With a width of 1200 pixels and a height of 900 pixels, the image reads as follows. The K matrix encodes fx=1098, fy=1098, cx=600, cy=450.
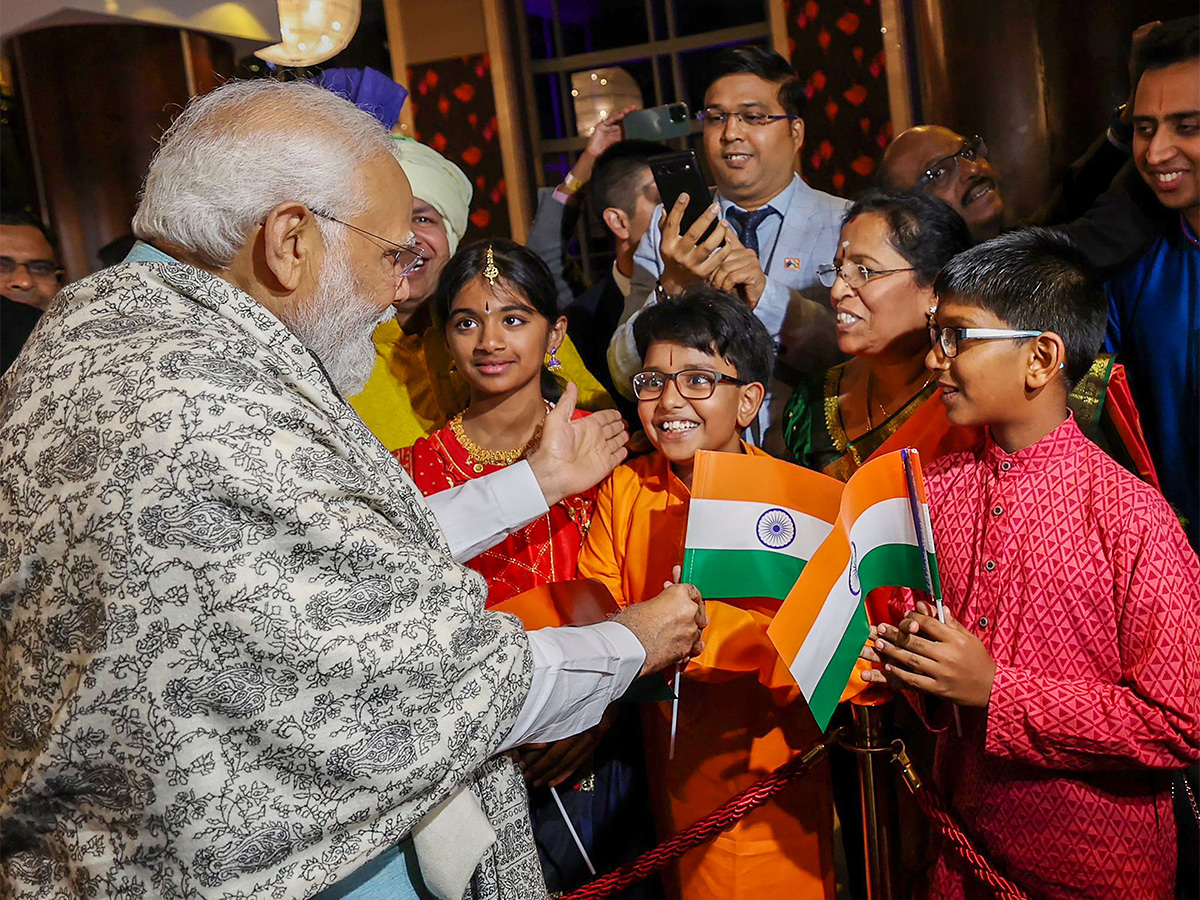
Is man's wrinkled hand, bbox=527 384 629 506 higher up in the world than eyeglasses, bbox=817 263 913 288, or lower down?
lower down

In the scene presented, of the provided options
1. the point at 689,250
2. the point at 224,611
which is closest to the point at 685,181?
the point at 689,250

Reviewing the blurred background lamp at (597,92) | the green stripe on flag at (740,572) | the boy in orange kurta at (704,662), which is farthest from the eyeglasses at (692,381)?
the blurred background lamp at (597,92)

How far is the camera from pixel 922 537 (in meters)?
1.72

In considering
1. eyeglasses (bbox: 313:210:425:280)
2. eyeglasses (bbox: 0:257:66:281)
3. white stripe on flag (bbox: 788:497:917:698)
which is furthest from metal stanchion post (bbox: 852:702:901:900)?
eyeglasses (bbox: 0:257:66:281)

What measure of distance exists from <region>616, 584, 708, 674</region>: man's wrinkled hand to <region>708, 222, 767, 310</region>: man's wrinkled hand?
41.6 inches

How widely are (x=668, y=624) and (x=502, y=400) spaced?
0.99 m

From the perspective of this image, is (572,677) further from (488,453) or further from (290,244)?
(488,453)

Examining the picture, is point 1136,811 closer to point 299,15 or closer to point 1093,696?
point 1093,696

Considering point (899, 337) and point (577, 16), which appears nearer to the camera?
point (899, 337)

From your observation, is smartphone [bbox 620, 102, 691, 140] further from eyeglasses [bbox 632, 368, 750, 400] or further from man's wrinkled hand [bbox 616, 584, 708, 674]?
man's wrinkled hand [bbox 616, 584, 708, 674]

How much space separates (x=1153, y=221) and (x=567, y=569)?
5.07 ft

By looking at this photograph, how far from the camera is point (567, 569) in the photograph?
2.43 m

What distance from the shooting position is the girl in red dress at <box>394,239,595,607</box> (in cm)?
244

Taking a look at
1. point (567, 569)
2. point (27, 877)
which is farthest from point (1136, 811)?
point (27, 877)
